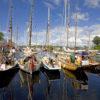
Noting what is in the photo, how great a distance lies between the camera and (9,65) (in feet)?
146

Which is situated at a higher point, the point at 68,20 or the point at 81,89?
the point at 68,20

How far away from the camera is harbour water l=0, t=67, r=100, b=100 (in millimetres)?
26531

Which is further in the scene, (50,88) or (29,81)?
(29,81)

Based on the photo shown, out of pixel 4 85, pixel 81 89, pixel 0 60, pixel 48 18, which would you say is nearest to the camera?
pixel 81 89

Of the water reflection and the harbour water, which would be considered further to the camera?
the water reflection

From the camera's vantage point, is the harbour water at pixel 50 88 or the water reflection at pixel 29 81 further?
the water reflection at pixel 29 81

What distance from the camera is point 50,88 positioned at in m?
31.0

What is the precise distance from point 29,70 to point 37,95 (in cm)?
1298

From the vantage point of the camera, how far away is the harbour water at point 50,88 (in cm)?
2653

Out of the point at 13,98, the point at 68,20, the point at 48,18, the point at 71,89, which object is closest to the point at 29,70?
the point at 71,89

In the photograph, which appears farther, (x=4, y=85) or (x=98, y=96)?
(x=4, y=85)

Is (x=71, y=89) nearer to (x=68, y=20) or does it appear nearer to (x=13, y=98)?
(x=13, y=98)

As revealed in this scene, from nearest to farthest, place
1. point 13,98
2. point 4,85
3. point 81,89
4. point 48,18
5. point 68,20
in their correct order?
point 13,98
point 81,89
point 4,85
point 68,20
point 48,18

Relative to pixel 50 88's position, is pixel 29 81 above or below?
above
